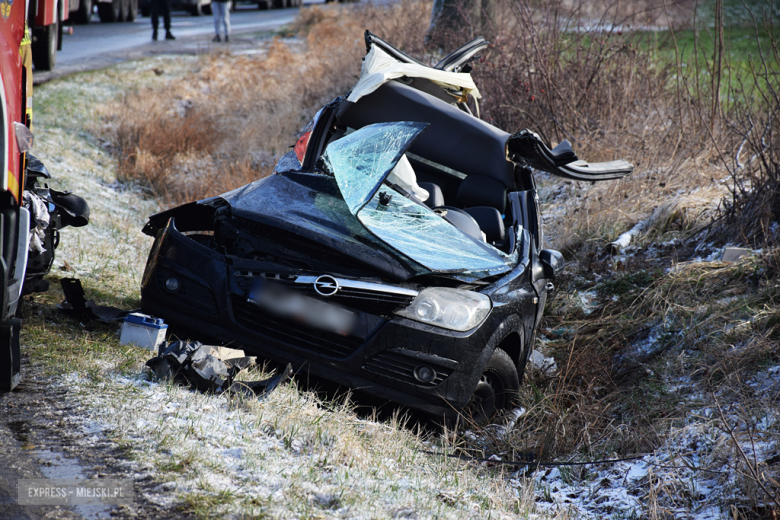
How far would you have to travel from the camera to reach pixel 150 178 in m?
8.05

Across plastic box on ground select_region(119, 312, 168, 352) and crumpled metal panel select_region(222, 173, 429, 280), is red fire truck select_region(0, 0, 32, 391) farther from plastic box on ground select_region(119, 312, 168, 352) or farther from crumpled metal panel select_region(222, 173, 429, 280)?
crumpled metal panel select_region(222, 173, 429, 280)

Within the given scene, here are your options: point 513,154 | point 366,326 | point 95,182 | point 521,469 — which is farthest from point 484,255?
point 95,182

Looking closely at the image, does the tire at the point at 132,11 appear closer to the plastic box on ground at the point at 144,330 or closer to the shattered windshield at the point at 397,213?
the shattered windshield at the point at 397,213

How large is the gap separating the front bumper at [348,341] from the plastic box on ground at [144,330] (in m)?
0.16

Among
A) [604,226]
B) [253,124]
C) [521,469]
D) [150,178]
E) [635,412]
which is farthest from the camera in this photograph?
[253,124]

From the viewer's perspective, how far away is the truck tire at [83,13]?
16.6m

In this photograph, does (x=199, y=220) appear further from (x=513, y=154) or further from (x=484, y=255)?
(x=513, y=154)

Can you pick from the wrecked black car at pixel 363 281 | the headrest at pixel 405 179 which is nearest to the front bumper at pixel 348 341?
the wrecked black car at pixel 363 281

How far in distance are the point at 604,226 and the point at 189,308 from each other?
4.60m

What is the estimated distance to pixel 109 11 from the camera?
18.1 metres

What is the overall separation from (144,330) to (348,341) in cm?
118

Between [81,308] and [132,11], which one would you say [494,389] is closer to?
[81,308]

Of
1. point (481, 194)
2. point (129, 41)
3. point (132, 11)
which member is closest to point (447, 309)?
point (481, 194)

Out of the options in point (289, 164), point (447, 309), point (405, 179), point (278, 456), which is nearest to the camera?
point (278, 456)
